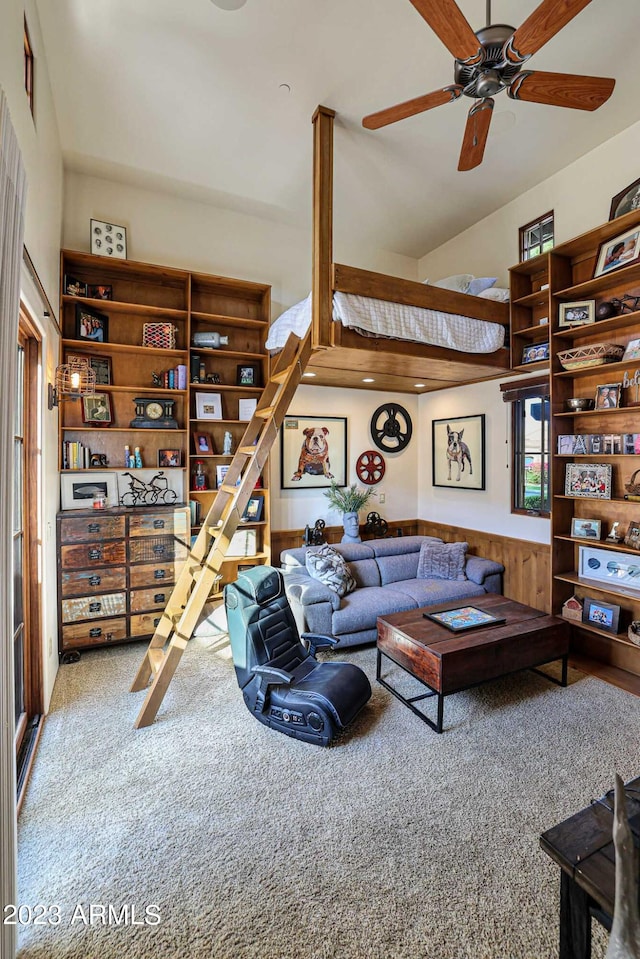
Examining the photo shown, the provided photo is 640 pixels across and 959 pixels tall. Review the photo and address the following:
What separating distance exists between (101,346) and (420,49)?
3.08m

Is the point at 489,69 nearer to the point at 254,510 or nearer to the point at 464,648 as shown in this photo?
the point at 464,648

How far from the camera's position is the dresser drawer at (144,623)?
3564 millimetres

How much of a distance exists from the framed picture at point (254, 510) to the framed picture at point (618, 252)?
11.2ft

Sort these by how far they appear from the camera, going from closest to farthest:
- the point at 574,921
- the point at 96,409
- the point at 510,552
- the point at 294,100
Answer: the point at 574,921 → the point at 294,100 → the point at 96,409 → the point at 510,552

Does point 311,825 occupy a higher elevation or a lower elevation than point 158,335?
lower

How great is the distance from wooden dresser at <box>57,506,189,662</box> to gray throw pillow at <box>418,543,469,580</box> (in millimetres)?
2323

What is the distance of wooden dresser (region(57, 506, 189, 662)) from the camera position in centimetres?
332

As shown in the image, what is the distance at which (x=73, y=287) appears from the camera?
351cm

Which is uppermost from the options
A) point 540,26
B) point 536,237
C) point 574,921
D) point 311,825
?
point 536,237

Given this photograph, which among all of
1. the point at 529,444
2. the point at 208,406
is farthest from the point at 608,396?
the point at 208,406

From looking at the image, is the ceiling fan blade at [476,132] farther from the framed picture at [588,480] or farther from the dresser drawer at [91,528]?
the dresser drawer at [91,528]

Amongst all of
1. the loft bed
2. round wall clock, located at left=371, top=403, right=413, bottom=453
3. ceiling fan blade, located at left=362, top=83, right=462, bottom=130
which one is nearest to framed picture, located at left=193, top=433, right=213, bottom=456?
the loft bed

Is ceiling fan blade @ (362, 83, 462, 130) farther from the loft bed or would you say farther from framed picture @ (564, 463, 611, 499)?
framed picture @ (564, 463, 611, 499)

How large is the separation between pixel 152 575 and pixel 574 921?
3267 millimetres
